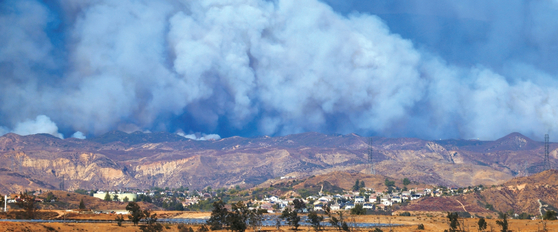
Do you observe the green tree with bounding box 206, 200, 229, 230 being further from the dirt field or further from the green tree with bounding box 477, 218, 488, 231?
the green tree with bounding box 477, 218, 488, 231

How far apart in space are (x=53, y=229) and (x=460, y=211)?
14160 cm

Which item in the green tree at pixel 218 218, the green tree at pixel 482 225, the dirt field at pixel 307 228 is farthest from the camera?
the green tree at pixel 482 225

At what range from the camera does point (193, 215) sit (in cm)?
18250

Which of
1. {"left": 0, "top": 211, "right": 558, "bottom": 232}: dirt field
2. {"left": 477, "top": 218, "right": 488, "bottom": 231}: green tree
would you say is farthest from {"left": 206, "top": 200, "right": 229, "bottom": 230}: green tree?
{"left": 477, "top": 218, "right": 488, "bottom": 231}: green tree

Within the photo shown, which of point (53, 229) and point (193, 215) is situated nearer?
point (53, 229)

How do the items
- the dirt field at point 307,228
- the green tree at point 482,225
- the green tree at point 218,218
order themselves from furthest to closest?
the green tree at point 482,225, the green tree at point 218,218, the dirt field at point 307,228

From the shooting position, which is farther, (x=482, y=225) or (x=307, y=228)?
(x=307, y=228)

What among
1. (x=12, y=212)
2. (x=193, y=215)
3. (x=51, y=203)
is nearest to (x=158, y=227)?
(x=12, y=212)

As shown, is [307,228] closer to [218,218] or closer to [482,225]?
[218,218]

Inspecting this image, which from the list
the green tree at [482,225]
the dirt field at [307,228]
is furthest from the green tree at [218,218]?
the green tree at [482,225]

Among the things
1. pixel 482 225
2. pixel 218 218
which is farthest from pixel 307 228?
pixel 482 225

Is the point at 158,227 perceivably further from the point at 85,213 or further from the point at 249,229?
the point at 85,213

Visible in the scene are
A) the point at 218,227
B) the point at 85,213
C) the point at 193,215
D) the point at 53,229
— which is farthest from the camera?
the point at 193,215

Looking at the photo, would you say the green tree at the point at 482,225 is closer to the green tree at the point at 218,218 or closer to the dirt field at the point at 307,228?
the dirt field at the point at 307,228
